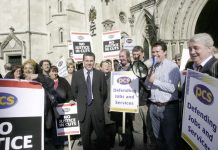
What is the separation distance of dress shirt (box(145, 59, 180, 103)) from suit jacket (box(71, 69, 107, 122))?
58.5 inches

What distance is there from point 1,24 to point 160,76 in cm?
2572

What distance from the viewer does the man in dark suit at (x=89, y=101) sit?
5.52m

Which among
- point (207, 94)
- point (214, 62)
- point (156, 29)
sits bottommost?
point (207, 94)

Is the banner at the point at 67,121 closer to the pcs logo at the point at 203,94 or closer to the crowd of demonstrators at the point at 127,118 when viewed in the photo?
the crowd of demonstrators at the point at 127,118

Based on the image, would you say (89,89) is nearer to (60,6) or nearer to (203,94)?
(203,94)

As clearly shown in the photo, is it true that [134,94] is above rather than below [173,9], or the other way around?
below

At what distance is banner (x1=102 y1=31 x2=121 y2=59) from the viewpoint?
955 cm

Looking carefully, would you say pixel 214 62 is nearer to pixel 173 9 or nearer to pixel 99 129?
pixel 99 129

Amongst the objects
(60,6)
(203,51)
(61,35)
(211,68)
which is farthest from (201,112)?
(60,6)

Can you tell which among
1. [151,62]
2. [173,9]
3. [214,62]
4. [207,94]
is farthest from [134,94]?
[173,9]

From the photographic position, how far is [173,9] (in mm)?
16328

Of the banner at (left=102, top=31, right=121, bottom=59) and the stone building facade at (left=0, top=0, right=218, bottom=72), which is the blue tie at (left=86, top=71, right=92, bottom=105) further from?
the stone building facade at (left=0, top=0, right=218, bottom=72)

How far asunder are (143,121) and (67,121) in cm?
180

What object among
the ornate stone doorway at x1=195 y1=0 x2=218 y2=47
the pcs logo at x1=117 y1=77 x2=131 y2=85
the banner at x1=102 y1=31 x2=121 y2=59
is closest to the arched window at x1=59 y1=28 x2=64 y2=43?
the ornate stone doorway at x1=195 y1=0 x2=218 y2=47
